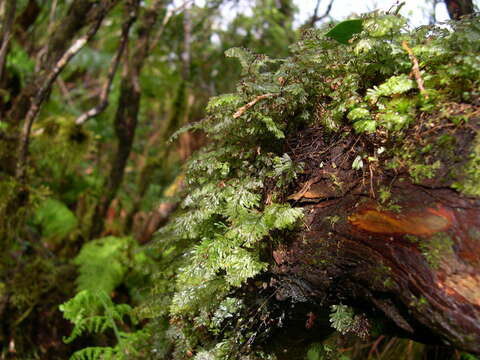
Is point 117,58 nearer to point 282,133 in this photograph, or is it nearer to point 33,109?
point 33,109

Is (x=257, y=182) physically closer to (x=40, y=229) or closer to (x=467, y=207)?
(x=467, y=207)

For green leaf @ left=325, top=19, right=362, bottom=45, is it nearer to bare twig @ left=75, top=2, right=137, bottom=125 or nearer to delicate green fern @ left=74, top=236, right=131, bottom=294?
bare twig @ left=75, top=2, right=137, bottom=125

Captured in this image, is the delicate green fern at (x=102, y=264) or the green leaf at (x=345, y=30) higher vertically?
the green leaf at (x=345, y=30)

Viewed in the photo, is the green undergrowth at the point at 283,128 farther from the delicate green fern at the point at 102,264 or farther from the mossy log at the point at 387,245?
the delicate green fern at the point at 102,264

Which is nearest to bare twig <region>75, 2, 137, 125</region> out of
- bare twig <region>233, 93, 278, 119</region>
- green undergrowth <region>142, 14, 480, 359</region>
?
green undergrowth <region>142, 14, 480, 359</region>

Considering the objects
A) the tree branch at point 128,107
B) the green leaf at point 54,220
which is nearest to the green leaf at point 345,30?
the tree branch at point 128,107

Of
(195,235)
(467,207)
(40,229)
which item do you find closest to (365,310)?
(467,207)

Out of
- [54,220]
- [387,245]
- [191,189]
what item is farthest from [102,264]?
[387,245]

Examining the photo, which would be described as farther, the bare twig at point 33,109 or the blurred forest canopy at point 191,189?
the bare twig at point 33,109
